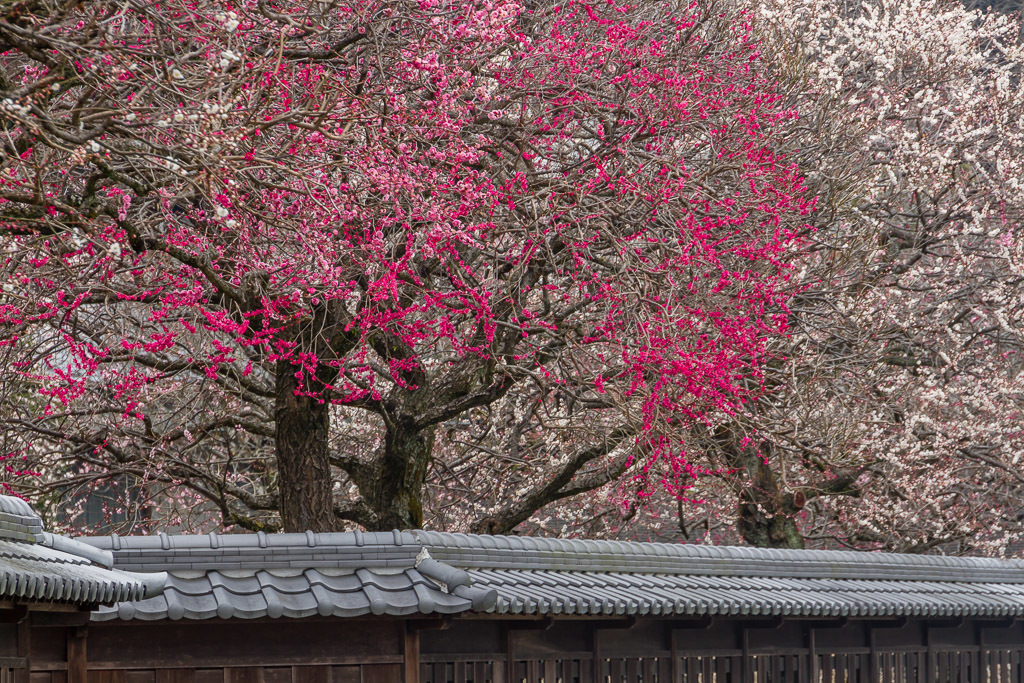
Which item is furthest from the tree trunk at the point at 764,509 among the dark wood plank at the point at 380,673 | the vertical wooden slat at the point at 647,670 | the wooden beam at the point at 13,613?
the wooden beam at the point at 13,613

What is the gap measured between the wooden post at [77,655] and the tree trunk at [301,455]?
3831 mm

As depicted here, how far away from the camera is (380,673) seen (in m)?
8.54

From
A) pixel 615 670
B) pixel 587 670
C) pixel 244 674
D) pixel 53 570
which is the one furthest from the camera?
pixel 615 670

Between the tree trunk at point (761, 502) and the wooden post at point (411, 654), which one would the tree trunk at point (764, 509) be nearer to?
the tree trunk at point (761, 502)

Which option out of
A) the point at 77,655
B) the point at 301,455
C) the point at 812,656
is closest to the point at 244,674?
the point at 77,655

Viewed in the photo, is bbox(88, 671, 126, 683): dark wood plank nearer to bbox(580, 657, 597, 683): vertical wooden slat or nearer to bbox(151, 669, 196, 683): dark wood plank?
bbox(151, 669, 196, 683): dark wood plank

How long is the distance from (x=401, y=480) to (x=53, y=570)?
6.55 m

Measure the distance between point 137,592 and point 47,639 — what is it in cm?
96

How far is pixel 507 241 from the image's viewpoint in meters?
11.8

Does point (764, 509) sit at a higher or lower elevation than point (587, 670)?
higher

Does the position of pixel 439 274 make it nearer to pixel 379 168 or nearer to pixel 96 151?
pixel 379 168

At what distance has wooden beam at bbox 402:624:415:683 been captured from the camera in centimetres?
855

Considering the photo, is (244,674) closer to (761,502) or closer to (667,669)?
(667,669)

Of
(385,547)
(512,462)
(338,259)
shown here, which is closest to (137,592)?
(385,547)
